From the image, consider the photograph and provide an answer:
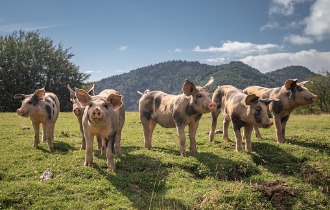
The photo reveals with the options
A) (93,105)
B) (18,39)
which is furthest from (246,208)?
(18,39)

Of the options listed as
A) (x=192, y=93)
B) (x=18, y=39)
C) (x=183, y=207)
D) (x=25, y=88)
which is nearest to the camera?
(x=183, y=207)

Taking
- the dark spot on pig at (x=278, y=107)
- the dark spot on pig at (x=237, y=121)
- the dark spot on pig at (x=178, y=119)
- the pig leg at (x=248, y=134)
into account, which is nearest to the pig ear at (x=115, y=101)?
the dark spot on pig at (x=178, y=119)

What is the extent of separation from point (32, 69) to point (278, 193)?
5203cm

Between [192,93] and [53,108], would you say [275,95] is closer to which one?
[192,93]

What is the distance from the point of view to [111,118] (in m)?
10.5

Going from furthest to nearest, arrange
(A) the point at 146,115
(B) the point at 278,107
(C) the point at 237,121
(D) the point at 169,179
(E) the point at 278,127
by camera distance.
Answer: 1. (E) the point at 278,127
2. (B) the point at 278,107
3. (A) the point at 146,115
4. (C) the point at 237,121
5. (D) the point at 169,179

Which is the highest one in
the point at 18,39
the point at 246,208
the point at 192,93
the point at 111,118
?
the point at 18,39

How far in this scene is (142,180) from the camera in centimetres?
1030

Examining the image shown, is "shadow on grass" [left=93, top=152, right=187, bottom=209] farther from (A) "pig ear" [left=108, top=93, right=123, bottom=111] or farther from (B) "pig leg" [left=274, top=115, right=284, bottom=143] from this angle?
(B) "pig leg" [left=274, top=115, right=284, bottom=143]

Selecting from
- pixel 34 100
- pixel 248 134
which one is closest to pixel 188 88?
pixel 248 134

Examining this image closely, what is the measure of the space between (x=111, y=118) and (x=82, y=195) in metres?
2.73

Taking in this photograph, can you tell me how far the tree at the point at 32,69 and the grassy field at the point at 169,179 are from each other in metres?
40.4

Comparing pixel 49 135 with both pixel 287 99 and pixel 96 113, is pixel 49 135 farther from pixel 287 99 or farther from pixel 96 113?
pixel 287 99

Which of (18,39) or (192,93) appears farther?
(18,39)
